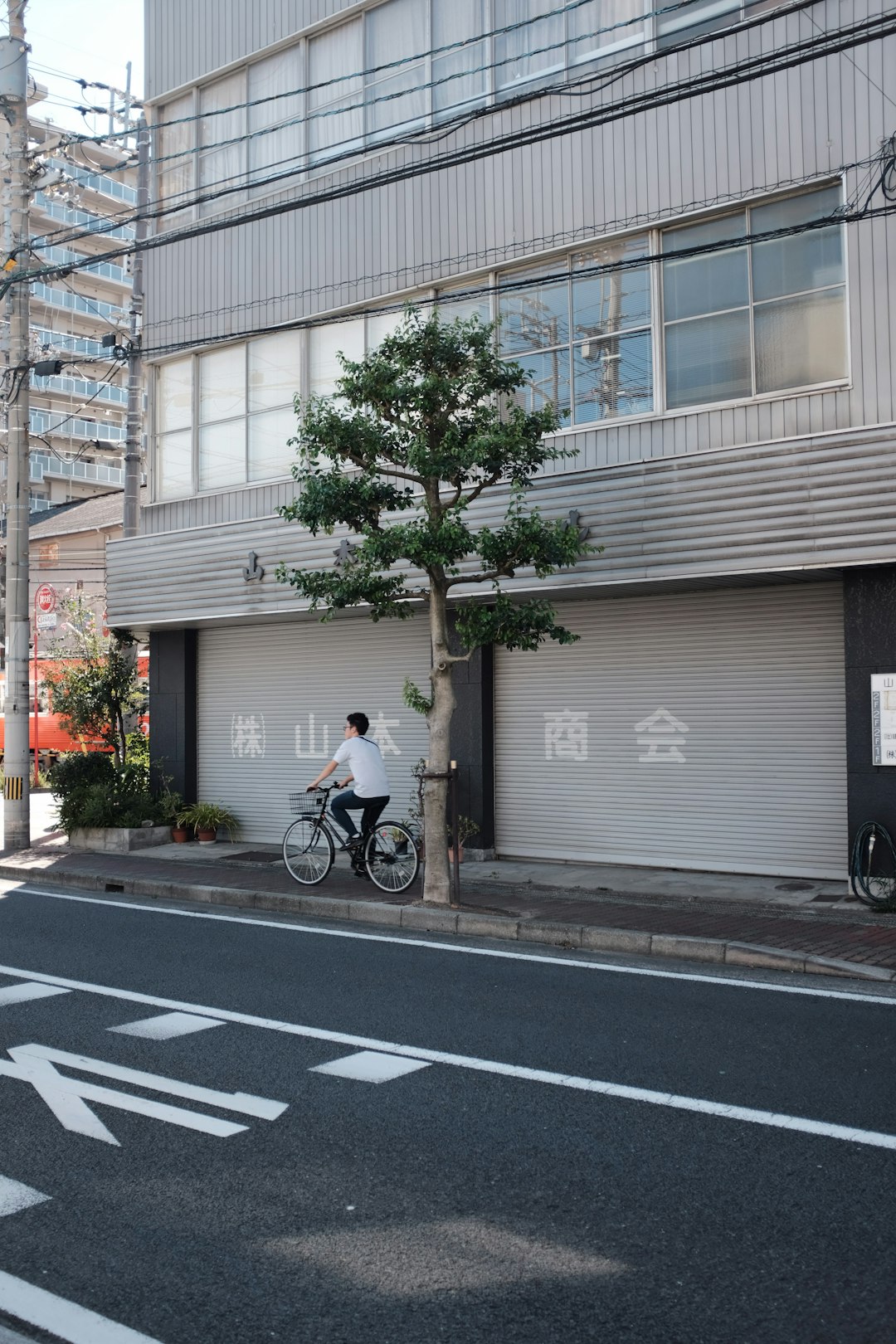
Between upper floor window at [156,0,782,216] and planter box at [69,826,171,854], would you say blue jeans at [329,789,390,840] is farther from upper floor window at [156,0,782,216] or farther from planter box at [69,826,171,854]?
upper floor window at [156,0,782,216]

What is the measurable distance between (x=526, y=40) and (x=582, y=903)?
32.2ft

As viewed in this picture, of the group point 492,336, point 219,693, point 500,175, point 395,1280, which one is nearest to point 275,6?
point 500,175

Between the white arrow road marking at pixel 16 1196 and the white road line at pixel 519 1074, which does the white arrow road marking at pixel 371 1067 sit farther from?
the white arrow road marking at pixel 16 1196

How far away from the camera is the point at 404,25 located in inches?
597

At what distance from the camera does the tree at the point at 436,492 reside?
11047mm

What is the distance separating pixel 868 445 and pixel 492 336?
501 cm

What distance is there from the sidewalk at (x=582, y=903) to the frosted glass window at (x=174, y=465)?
17.9ft

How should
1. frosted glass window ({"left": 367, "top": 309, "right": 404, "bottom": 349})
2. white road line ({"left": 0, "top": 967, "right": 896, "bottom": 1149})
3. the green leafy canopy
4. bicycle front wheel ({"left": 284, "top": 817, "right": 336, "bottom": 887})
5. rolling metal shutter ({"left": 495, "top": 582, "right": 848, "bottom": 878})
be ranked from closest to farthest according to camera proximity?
white road line ({"left": 0, "top": 967, "right": 896, "bottom": 1149})
the green leafy canopy
rolling metal shutter ({"left": 495, "top": 582, "right": 848, "bottom": 878})
bicycle front wheel ({"left": 284, "top": 817, "right": 336, "bottom": 887})
frosted glass window ({"left": 367, "top": 309, "right": 404, "bottom": 349})

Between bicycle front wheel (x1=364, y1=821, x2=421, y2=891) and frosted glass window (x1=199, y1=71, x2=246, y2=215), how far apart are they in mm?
9581

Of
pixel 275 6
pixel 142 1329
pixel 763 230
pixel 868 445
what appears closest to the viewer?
pixel 142 1329

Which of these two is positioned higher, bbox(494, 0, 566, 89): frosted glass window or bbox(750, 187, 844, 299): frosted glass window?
bbox(494, 0, 566, 89): frosted glass window

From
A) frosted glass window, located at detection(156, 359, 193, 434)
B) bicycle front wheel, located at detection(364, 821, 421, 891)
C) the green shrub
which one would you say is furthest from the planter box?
frosted glass window, located at detection(156, 359, 193, 434)

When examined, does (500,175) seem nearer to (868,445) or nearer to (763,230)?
(763,230)

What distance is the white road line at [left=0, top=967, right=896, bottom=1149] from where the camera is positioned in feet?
17.4
